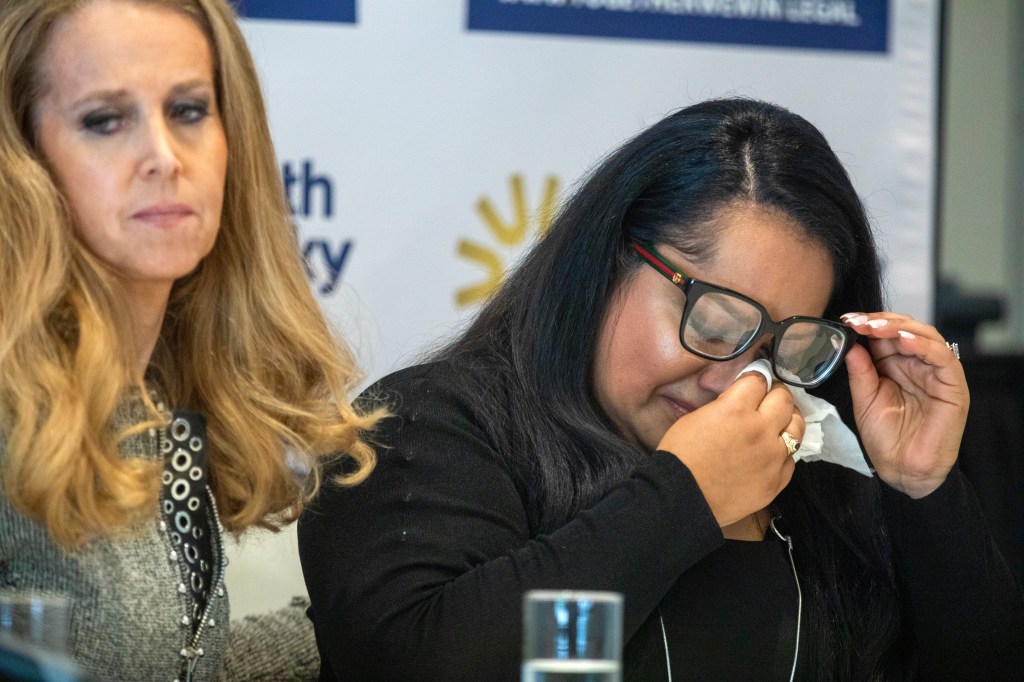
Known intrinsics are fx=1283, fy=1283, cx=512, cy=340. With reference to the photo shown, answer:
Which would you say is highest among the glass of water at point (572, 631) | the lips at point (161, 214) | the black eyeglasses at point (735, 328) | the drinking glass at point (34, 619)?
the lips at point (161, 214)

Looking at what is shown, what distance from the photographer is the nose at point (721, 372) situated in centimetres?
170

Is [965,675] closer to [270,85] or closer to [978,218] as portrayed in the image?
[270,85]

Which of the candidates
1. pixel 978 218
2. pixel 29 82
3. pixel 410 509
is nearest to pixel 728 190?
pixel 410 509

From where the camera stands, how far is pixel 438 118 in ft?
8.94

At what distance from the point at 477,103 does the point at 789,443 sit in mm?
1339

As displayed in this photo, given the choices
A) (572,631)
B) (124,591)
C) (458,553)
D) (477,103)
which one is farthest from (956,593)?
(477,103)

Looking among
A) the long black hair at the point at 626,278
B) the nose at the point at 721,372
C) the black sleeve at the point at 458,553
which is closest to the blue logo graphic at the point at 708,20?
the long black hair at the point at 626,278

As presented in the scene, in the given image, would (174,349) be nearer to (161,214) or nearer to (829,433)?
(161,214)

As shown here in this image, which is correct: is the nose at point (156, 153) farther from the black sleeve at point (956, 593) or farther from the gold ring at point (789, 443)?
the black sleeve at point (956, 593)

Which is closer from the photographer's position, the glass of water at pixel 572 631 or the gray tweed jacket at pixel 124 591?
the glass of water at pixel 572 631

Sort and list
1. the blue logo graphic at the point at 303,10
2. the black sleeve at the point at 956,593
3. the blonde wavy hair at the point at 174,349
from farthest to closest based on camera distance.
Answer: the blue logo graphic at the point at 303,10 < the black sleeve at the point at 956,593 < the blonde wavy hair at the point at 174,349

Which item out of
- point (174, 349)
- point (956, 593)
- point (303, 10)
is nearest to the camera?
point (174, 349)

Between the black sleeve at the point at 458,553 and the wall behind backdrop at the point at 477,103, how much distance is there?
1.00 meters

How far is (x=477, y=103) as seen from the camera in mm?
2744
